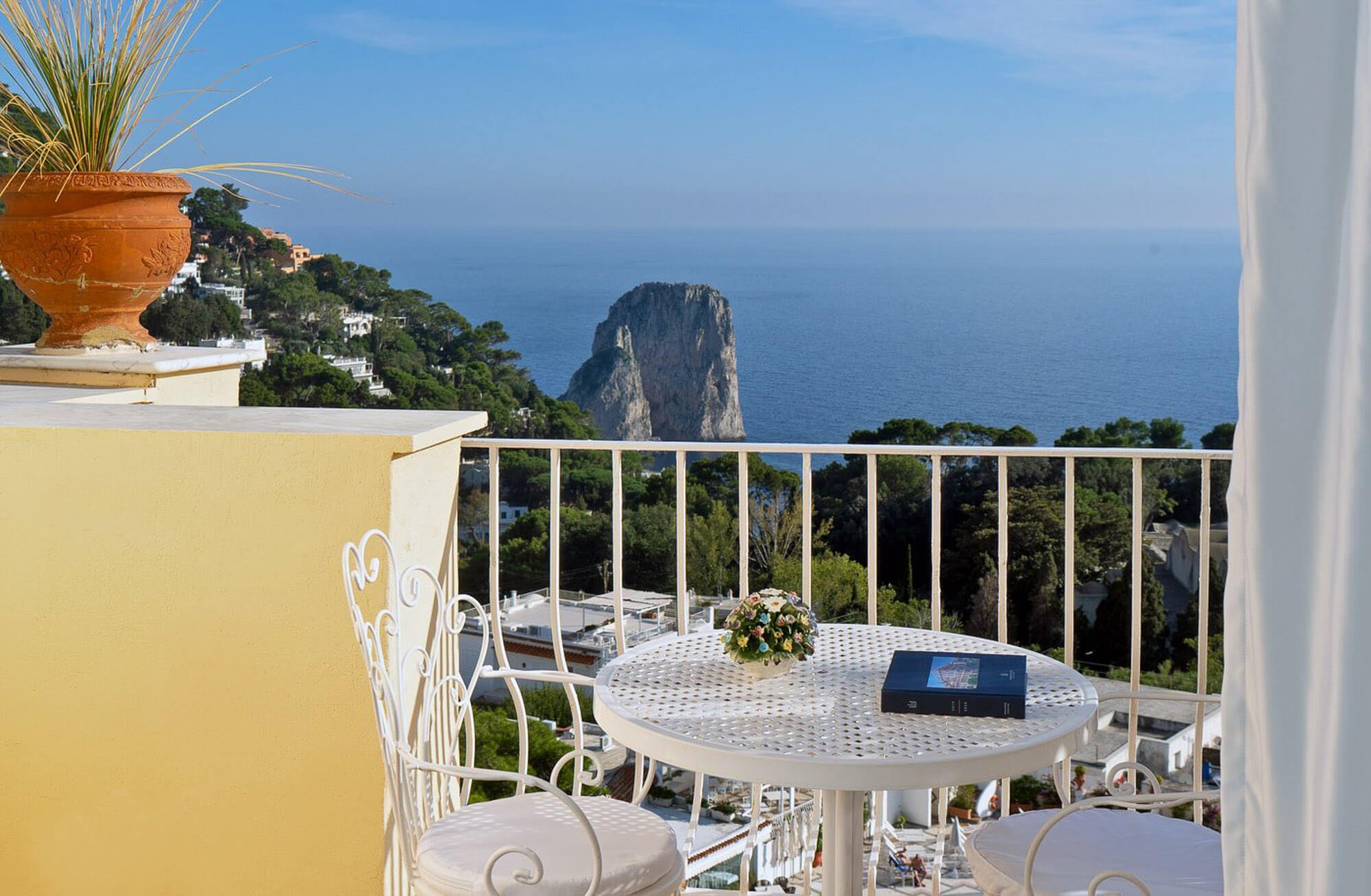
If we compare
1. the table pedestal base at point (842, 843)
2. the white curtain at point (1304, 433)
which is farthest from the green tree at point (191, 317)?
the white curtain at point (1304, 433)

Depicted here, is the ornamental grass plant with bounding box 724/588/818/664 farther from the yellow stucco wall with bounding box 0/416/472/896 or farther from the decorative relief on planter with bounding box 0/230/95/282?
the decorative relief on planter with bounding box 0/230/95/282

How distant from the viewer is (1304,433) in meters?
0.79

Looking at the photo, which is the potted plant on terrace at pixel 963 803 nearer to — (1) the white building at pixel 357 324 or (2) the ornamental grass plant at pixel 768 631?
(2) the ornamental grass plant at pixel 768 631

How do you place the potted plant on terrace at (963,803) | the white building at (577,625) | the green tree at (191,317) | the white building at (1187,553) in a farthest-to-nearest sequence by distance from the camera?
the green tree at (191,317)
the white building at (577,625)
the potted plant on terrace at (963,803)
the white building at (1187,553)

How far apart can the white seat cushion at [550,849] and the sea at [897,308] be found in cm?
1908

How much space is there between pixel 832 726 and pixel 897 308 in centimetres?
2681

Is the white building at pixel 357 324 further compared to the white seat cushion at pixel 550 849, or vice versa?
the white building at pixel 357 324

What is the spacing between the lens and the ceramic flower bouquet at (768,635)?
201cm

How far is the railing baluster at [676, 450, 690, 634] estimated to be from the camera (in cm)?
270

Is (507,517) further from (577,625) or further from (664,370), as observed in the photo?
(664,370)

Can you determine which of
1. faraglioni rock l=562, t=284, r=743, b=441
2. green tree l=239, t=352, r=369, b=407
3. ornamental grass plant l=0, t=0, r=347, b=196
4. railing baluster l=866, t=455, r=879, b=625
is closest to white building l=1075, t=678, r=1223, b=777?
railing baluster l=866, t=455, r=879, b=625

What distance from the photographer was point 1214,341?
23625 millimetres

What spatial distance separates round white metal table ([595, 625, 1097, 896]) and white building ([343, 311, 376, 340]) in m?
15.4

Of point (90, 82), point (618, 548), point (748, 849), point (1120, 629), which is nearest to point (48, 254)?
point (90, 82)
